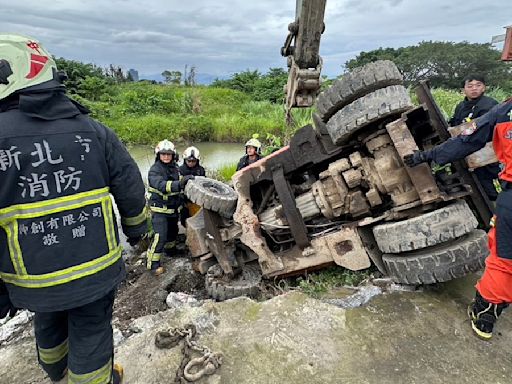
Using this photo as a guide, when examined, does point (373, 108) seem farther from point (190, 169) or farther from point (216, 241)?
point (190, 169)

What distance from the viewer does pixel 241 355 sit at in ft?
7.44

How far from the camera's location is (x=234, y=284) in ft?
11.8

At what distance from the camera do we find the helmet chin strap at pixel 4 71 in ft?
4.92

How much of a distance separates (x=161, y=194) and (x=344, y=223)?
247 centimetres

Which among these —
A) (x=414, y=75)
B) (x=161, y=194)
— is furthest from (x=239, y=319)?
(x=414, y=75)

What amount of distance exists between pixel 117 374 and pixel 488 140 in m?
2.82

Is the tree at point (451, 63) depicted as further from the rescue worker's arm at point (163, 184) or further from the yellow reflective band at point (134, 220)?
the yellow reflective band at point (134, 220)

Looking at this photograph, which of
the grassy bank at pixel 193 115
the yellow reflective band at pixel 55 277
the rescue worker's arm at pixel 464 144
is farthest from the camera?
the grassy bank at pixel 193 115

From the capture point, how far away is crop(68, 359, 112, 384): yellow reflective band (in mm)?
1873

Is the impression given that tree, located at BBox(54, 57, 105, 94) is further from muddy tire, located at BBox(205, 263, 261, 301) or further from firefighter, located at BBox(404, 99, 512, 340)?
firefighter, located at BBox(404, 99, 512, 340)

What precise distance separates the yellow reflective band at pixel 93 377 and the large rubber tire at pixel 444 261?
2.14 metres

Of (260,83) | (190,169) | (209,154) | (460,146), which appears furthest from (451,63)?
(460,146)

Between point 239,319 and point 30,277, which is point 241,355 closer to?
point 239,319

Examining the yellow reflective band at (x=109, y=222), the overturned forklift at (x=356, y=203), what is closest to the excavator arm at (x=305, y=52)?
the overturned forklift at (x=356, y=203)
